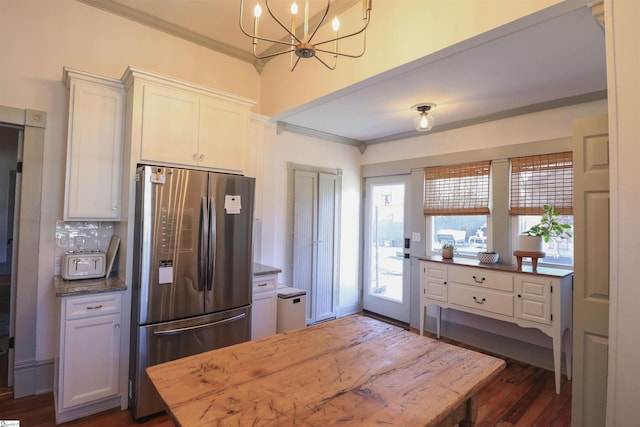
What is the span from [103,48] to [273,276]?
2.44 metres

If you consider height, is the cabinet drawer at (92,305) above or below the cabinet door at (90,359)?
above

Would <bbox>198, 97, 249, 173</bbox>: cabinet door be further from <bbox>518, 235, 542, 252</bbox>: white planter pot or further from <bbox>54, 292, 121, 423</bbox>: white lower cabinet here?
<bbox>518, 235, 542, 252</bbox>: white planter pot

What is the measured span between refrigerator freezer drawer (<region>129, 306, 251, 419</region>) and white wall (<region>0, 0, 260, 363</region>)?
0.93 metres

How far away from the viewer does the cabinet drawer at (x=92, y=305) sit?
2.16 m

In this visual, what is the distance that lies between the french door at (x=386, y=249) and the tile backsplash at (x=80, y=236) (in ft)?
10.8

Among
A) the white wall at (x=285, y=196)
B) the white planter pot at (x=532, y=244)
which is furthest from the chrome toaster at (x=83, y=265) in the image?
the white planter pot at (x=532, y=244)

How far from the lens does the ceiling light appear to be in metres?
3.19

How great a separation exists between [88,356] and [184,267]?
0.83m

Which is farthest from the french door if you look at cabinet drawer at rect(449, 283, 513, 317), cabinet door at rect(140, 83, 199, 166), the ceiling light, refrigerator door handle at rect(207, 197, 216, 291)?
cabinet door at rect(140, 83, 199, 166)

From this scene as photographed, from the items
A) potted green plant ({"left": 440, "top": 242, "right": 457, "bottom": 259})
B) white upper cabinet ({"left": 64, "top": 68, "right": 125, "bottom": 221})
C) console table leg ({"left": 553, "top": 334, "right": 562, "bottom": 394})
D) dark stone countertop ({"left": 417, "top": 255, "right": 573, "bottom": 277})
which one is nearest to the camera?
white upper cabinet ({"left": 64, "top": 68, "right": 125, "bottom": 221})

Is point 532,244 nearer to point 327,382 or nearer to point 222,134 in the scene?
point 327,382

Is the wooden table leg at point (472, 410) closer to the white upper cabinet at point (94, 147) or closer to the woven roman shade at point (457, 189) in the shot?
the white upper cabinet at point (94, 147)

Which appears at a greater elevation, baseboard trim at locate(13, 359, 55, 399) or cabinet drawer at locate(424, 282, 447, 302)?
cabinet drawer at locate(424, 282, 447, 302)

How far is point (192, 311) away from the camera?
2.44 meters
